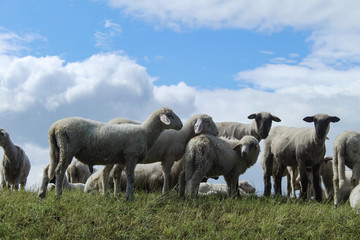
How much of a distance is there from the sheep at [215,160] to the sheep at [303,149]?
1.93 meters

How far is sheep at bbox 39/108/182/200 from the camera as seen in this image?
9.74 m

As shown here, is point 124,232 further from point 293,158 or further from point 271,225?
point 293,158

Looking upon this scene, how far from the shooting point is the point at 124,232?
28.0 ft

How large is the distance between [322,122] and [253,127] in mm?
3024

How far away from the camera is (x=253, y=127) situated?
15906 mm

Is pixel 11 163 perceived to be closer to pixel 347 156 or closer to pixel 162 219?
pixel 162 219

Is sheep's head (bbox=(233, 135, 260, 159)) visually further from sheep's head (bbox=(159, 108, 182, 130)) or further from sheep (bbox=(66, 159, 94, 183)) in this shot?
sheep (bbox=(66, 159, 94, 183))

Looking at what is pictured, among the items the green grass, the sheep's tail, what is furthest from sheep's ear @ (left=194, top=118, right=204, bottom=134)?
the sheep's tail

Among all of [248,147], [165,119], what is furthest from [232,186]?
[165,119]

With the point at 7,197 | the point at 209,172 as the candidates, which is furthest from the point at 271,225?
the point at 7,197

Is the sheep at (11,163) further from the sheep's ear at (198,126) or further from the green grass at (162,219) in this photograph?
the sheep's ear at (198,126)

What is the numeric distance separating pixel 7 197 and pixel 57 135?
1.70m

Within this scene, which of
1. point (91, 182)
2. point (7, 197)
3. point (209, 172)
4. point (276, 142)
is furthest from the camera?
point (276, 142)

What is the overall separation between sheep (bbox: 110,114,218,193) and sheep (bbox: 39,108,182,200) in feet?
4.98
